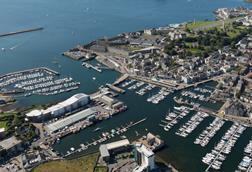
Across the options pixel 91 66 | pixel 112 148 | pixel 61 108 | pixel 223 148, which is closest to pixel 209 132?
pixel 223 148

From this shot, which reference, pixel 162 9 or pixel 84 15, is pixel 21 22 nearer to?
pixel 84 15

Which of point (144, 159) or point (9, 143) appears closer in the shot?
point (144, 159)

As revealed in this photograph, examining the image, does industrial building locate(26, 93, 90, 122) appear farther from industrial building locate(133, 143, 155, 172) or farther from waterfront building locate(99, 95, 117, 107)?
industrial building locate(133, 143, 155, 172)

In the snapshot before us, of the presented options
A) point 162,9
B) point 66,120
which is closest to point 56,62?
point 66,120

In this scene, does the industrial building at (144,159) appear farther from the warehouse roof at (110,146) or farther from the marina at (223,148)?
the marina at (223,148)

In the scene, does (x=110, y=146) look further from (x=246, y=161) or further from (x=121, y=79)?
(x=121, y=79)

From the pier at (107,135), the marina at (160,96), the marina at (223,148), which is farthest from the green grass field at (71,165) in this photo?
the marina at (160,96)
